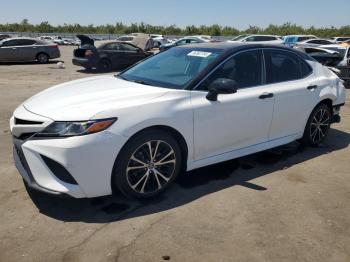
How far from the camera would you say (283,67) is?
5.15 metres

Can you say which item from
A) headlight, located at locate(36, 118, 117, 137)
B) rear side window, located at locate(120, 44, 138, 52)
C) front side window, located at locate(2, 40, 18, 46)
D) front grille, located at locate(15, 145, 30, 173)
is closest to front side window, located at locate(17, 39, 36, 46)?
front side window, located at locate(2, 40, 18, 46)

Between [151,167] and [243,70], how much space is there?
165 cm

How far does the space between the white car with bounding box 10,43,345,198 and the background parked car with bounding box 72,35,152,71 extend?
41.1 ft

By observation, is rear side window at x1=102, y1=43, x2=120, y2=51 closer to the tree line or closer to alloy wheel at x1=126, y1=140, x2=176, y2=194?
alloy wheel at x1=126, y1=140, x2=176, y2=194

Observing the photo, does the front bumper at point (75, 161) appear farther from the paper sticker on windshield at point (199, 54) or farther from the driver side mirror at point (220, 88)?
the paper sticker on windshield at point (199, 54)

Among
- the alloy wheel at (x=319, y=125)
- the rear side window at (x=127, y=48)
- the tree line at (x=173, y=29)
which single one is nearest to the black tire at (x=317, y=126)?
the alloy wheel at (x=319, y=125)

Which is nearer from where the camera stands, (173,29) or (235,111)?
(235,111)

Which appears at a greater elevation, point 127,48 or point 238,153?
point 127,48

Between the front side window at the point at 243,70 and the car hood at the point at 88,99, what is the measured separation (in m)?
0.75

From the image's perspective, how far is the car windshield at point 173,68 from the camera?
4336 millimetres

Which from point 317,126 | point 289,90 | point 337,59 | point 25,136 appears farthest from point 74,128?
point 337,59

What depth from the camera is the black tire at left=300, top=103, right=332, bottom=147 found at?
5.59 meters

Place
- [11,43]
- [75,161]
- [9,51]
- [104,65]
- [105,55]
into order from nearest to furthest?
[75,161] < [105,55] < [104,65] < [9,51] < [11,43]

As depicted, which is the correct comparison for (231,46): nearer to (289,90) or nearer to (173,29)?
(289,90)
